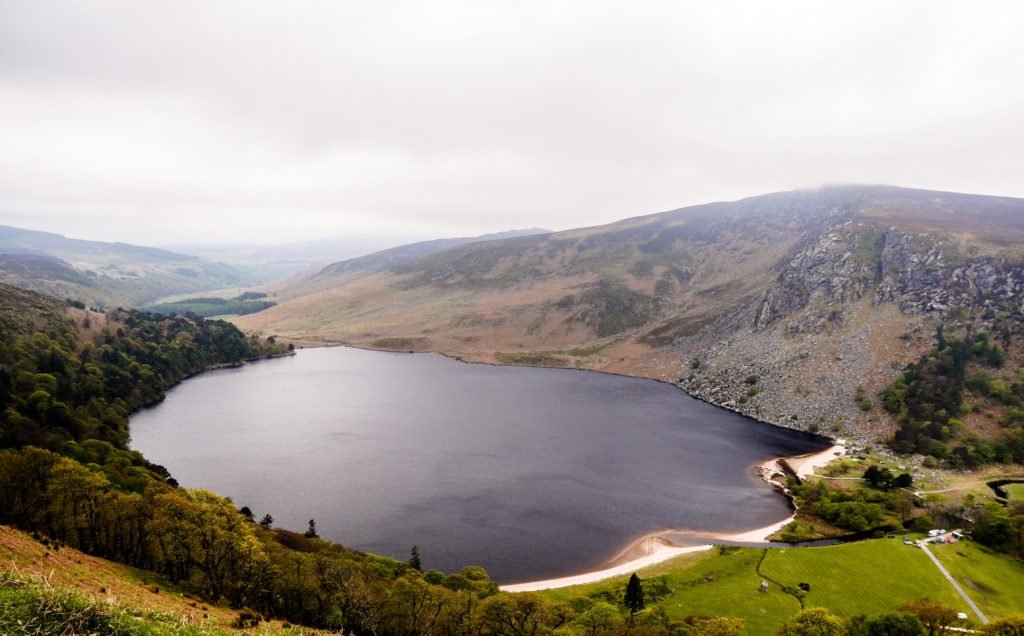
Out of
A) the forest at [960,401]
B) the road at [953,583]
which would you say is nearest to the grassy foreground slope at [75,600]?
the road at [953,583]

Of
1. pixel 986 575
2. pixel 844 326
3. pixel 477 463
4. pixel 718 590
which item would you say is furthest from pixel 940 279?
pixel 477 463

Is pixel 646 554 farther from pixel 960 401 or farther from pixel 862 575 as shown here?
pixel 960 401

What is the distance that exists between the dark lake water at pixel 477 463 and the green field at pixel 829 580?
32.9 ft

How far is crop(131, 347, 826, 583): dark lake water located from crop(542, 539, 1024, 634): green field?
32.9ft

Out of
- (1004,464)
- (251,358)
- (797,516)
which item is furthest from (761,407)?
(251,358)

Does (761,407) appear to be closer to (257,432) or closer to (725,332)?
(725,332)

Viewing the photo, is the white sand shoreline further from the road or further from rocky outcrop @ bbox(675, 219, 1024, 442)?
rocky outcrop @ bbox(675, 219, 1024, 442)

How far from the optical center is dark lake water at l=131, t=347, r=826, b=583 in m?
71.1

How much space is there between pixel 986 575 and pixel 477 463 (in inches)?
2866

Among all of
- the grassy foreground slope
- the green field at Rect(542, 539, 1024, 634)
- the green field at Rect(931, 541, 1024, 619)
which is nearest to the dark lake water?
the green field at Rect(542, 539, 1024, 634)

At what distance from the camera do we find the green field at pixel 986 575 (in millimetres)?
55000

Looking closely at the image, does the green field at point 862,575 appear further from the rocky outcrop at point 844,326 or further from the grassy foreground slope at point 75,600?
the grassy foreground slope at point 75,600

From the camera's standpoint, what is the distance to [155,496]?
48.9 meters

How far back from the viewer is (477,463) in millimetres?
94938
